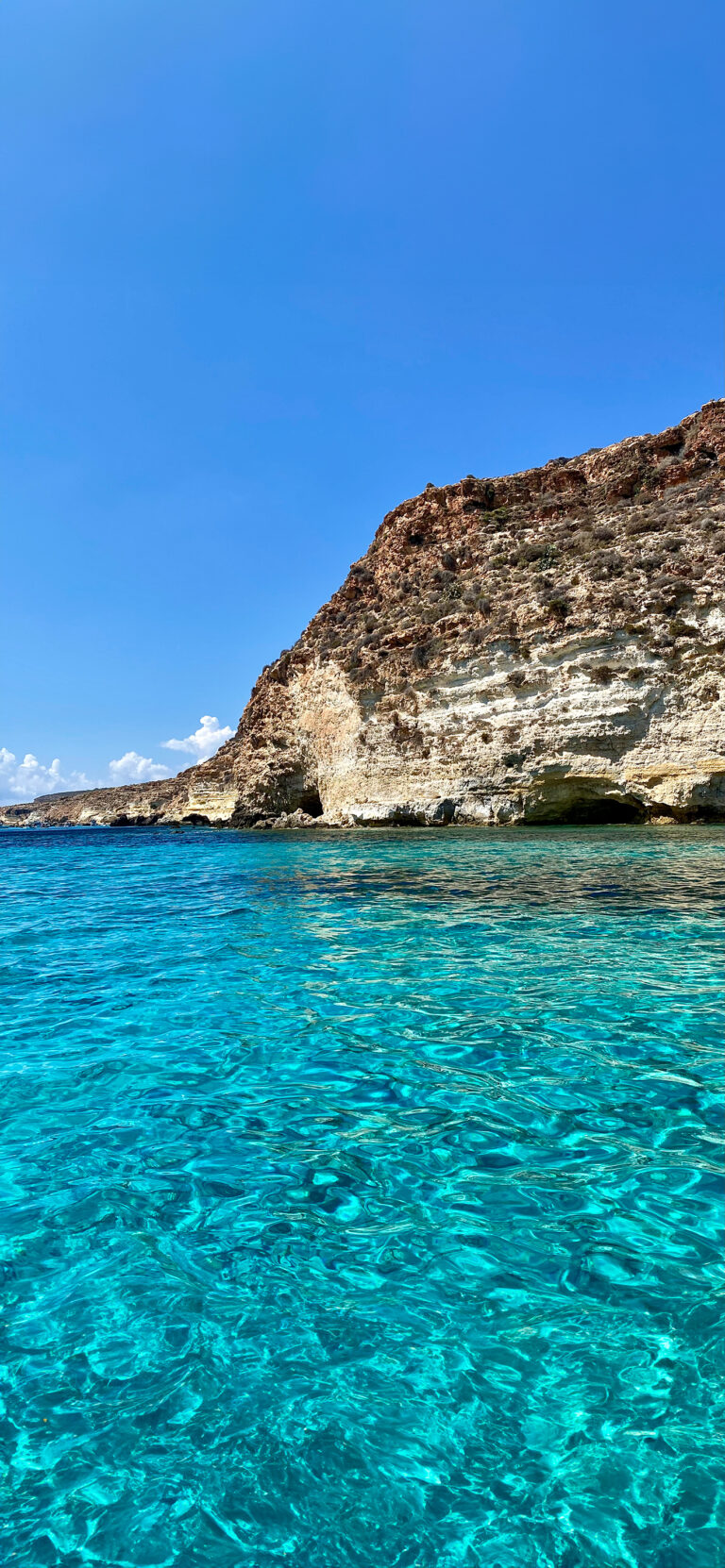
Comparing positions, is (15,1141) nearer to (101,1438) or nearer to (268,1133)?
(268,1133)

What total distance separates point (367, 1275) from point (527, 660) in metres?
26.3

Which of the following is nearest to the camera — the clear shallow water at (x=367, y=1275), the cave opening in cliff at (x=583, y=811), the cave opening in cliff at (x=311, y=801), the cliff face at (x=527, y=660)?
the clear shallow water at (x=367, y=1275)

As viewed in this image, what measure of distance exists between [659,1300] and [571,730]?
79.8 feet

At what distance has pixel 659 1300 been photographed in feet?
8.16

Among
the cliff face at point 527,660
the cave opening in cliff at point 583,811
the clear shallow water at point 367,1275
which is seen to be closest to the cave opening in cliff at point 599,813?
the cave opening in cliff at point 583,811

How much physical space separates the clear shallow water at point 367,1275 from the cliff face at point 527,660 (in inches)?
775

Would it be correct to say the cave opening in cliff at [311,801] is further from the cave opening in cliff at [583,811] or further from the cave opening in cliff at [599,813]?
the cave opening in cliff at [599,813]

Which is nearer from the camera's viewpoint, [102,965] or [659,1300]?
[659,1300]

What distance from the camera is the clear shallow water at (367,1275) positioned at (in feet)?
5.98

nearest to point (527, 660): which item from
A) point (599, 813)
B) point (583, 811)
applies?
point (583, 811)

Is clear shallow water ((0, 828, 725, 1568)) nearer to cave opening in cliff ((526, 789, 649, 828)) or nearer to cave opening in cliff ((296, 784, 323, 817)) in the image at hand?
cave opening in cliff ((526, 789, 649, 828))

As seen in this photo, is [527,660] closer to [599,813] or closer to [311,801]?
[599,813]

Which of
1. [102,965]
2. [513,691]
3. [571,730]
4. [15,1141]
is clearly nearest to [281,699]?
[513,691]

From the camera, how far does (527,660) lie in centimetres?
2733
